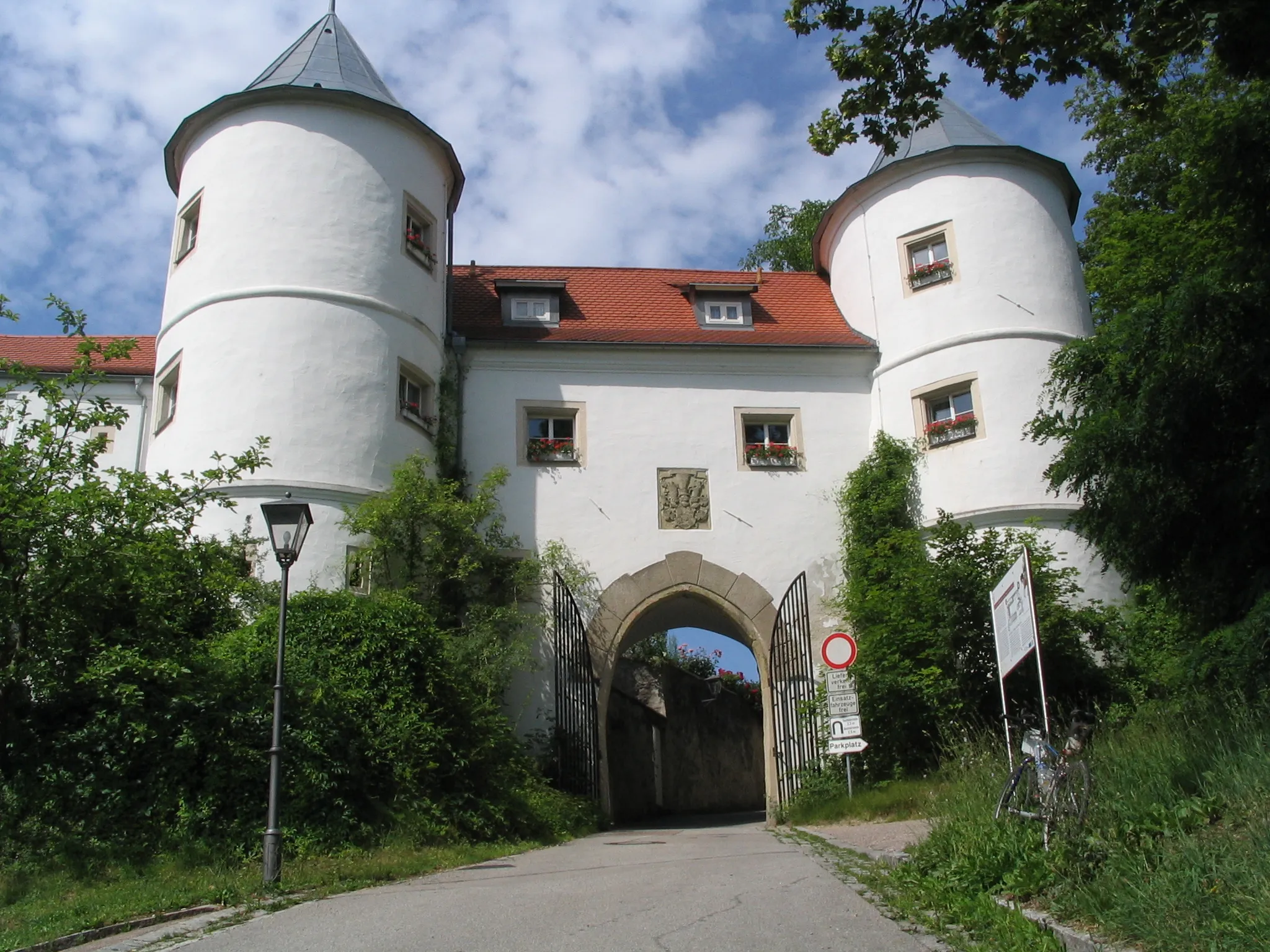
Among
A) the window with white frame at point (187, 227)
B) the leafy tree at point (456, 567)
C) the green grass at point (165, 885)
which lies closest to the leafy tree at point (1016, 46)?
the green grass at point (165, 885)

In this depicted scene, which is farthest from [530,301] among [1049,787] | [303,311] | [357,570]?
[1049,787]

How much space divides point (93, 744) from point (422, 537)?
648 cm

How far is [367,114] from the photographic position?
19.2 meters

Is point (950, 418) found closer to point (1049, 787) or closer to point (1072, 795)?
point (1049, 787)

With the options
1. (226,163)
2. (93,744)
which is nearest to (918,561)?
(93,744)

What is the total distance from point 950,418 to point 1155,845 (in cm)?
1411

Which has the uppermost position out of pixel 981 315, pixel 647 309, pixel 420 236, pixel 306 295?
pixel 420 236

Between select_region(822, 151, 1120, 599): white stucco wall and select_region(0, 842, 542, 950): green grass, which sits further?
select_region(822, 151, 1120, 599): white stucco wall

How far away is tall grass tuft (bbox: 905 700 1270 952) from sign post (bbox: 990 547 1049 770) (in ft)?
2.19

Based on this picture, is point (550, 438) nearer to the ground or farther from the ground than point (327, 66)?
nearer to the ground

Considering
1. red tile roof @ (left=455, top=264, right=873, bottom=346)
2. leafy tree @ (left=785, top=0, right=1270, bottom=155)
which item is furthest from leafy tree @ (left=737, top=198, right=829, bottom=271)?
leafy tree @ (left=785, top=0, right=1270, bottom=155)

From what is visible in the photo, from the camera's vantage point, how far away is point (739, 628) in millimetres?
18859

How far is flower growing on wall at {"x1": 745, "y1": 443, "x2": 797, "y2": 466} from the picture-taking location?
64.0 feet

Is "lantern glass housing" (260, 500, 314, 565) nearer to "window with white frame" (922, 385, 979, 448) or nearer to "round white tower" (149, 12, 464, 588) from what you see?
"round white tower" (149, 12, 464, 588)
